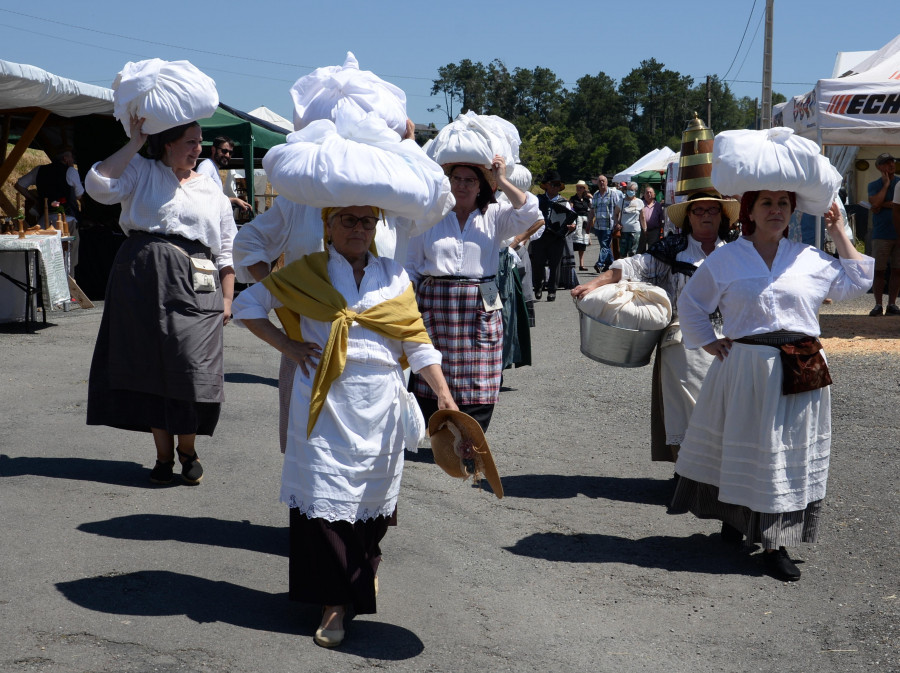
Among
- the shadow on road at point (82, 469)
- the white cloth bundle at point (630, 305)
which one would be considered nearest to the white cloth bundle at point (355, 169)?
the white cloth bundle at point (630, 305)

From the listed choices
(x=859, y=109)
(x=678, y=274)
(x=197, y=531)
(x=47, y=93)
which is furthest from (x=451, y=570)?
(x=47, y=93)

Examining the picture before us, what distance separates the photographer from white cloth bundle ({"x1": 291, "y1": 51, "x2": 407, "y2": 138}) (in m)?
4.33

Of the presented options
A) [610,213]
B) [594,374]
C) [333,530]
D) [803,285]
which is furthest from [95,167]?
[610,213]

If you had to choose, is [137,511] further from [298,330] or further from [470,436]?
[470,436]

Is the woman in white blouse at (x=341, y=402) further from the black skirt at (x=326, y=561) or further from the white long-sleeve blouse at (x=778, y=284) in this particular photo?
the white long-sleeve blouse at (x=778, y=284)

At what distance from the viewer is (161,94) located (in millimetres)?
4926

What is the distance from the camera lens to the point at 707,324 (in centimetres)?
474

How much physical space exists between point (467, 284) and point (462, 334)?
0.31 meters

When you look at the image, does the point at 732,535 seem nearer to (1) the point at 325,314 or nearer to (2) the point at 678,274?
(2) the point at 678,274

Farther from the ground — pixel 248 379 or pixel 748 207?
pixel 748 207

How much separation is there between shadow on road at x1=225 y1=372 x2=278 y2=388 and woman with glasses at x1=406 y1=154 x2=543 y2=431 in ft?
9.68

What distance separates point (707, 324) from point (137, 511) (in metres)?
2.96

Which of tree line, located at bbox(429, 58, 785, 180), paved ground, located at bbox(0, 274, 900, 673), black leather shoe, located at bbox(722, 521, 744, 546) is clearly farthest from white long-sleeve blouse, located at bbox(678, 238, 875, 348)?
tree line, located at bbox(429, 58, 785, 180)

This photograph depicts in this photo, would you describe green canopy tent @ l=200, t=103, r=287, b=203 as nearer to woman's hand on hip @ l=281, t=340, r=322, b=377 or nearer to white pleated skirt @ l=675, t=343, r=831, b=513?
white pleated skirt @ l=675, t=343, r=831, b=513
